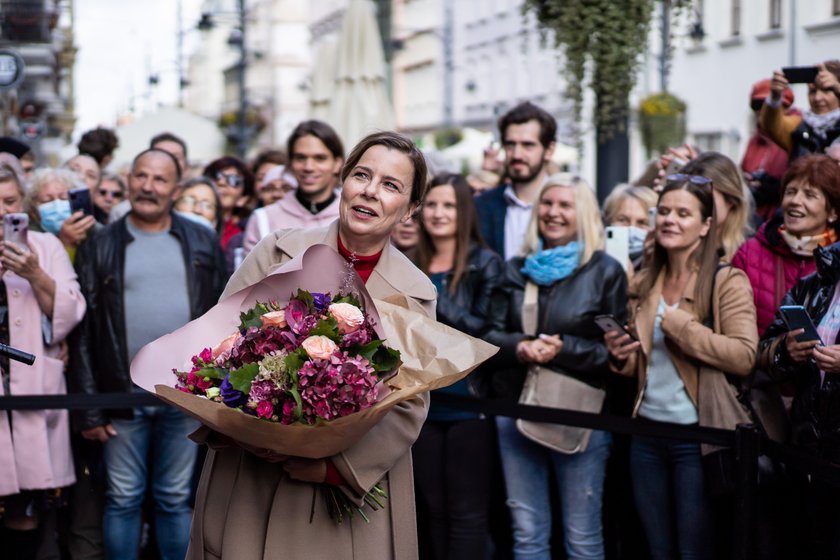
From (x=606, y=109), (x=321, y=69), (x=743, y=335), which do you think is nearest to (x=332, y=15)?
(x=321, y=69)

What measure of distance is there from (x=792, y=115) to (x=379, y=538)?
444 centimetres

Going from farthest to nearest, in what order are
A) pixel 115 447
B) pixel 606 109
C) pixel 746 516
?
pixel 606 109
pixel 115 447
pixel 746 516

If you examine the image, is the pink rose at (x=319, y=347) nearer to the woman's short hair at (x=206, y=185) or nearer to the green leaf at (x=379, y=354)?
the green leaf at (x=379, y=354)

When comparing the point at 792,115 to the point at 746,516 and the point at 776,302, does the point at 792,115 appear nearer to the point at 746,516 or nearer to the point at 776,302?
the point at 776,302

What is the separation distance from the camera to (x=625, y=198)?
7.70 metres

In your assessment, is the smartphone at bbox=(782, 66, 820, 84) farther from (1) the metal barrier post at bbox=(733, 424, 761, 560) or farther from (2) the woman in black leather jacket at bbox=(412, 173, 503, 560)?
(1) the metal barrier post at bbox=(733, 424, 761, 560)

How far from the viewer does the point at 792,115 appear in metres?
7.34

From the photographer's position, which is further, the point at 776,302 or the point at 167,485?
the point at 167,485

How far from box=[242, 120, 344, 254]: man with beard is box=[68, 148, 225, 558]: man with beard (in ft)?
1.86

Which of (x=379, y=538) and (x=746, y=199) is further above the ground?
(x=746, y=199)

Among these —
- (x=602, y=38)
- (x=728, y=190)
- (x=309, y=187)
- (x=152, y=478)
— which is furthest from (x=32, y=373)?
(x=602, y=38)

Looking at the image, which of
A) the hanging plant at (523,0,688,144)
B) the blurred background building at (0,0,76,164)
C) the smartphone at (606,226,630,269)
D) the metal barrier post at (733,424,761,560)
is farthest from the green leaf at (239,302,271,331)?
the blurred background building at (0,0,76,164)

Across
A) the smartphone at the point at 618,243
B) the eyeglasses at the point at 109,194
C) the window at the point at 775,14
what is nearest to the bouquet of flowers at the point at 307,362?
the smartphone at the point at 618,243

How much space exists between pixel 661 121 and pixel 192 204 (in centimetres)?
1869
